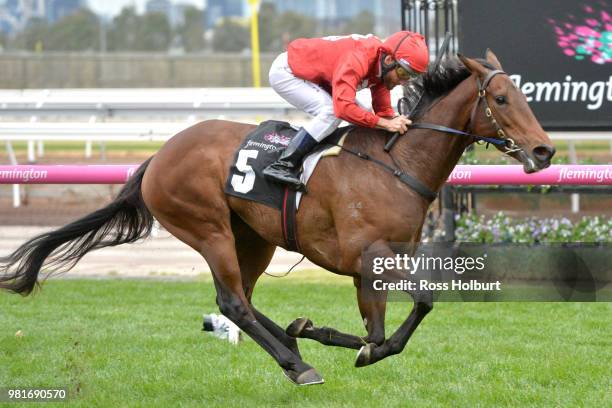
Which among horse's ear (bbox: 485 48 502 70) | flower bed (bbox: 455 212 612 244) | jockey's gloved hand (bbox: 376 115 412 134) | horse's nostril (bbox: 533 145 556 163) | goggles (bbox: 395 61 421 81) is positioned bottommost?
flower bed (bbox: 455 212 612 244)

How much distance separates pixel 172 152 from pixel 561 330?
115 inches

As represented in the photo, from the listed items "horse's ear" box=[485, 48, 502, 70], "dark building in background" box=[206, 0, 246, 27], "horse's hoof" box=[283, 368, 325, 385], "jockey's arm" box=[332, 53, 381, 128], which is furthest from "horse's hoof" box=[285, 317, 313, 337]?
"dark building in background" box=[206, 0, 246, 27]

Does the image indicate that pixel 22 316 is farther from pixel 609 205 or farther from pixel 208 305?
pixel 609 205

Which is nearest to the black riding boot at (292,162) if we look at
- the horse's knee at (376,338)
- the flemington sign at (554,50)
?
the horse's knee at (376,338)

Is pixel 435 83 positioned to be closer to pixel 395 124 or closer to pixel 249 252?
pixel 395 124

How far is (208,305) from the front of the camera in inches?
306

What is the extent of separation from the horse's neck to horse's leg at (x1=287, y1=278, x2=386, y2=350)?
64 cm

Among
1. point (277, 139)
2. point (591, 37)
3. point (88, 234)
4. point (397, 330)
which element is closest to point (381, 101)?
point (277, 139)

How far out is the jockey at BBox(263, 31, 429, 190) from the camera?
16.5 ft

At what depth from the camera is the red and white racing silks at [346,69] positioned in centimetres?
502

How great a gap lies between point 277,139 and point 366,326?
1.11 metres

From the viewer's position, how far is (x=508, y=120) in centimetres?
491

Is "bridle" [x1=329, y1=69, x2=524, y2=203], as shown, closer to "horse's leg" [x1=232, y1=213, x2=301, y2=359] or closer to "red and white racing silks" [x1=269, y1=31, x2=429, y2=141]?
"red and white racing silks" [x1=269, y1=31, x2=429, y2=141]

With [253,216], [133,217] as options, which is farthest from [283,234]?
[133,217]
